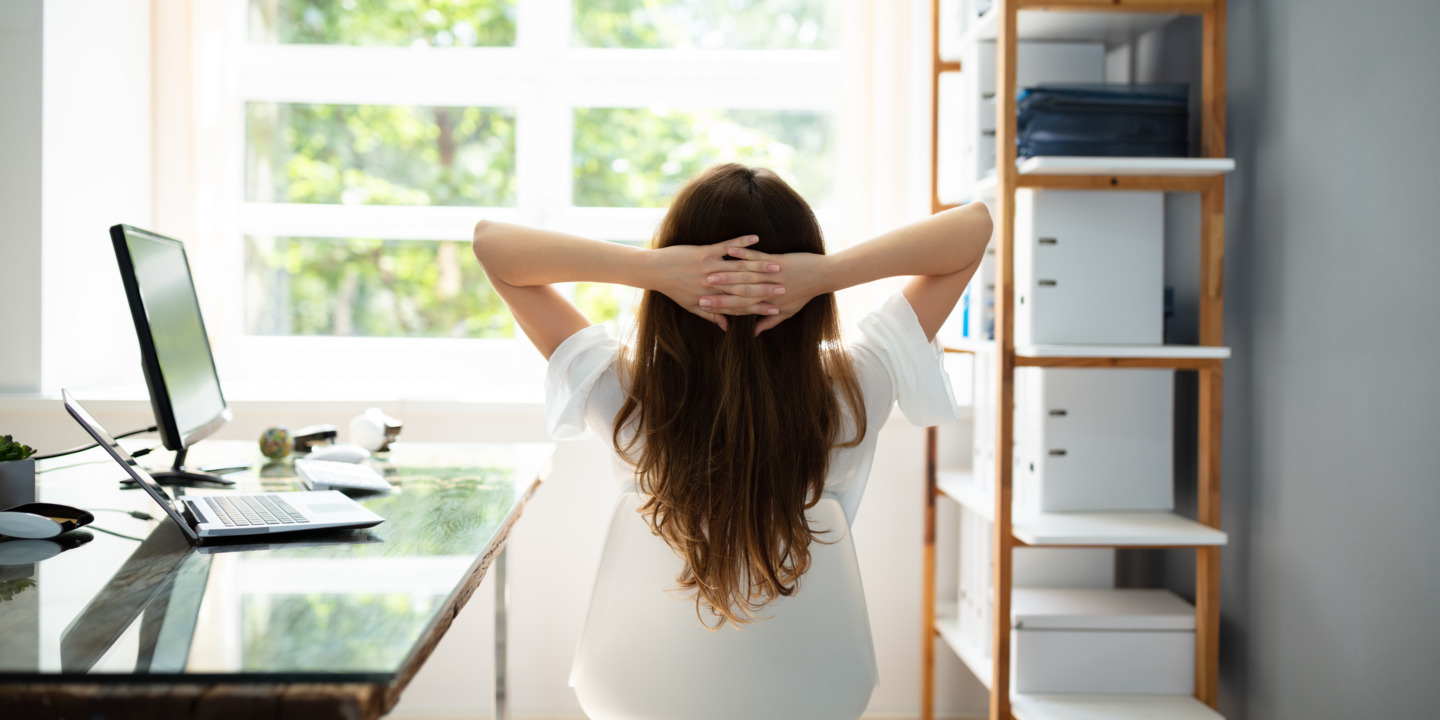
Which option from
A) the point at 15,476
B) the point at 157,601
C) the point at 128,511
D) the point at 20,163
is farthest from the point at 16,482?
the point at 20,163

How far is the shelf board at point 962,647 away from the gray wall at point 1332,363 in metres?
0.47

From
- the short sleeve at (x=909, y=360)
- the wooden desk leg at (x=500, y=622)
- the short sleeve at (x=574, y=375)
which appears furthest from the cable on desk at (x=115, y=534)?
the short sleeve at (x=909, y=360)

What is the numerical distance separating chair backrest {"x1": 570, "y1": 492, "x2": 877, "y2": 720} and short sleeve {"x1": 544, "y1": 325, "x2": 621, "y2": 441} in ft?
0.43

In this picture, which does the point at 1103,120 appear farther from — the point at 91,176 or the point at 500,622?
the point at 91,176

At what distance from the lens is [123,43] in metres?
2.45

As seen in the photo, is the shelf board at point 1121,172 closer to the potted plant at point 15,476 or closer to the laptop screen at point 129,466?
the laptop screen at point 129,466

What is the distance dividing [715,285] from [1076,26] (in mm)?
1336

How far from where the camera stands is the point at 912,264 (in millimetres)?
1210

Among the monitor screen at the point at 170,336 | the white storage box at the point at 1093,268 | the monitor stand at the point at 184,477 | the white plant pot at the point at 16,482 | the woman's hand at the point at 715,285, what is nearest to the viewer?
the woman's hand at the point at 715,285

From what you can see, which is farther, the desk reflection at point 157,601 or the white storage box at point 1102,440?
the white storage box at point 1102,440

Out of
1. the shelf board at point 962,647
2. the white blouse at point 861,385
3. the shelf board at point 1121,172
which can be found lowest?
the shelf board at point 962,647

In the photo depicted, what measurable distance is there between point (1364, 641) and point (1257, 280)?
25.7 inches

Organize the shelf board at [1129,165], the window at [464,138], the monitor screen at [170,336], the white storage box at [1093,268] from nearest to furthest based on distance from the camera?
the monitor screen at [170,336]
the shelf board at [1129,165]
the white storage box at [1093,268]
the window at [464,138]

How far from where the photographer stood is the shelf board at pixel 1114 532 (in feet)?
5.46
